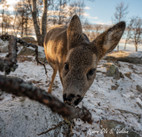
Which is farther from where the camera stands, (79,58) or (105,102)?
(105,102)

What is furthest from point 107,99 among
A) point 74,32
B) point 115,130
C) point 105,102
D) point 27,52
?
point 27,52

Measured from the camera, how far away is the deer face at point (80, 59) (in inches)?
74.4

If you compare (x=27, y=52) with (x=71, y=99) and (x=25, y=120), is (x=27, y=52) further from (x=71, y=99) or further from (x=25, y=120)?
(x=71, y=99)

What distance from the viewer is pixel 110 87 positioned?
5.67 meters

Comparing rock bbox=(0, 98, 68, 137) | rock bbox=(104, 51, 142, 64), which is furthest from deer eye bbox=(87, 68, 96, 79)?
rock bbox=(104, 51, 142, 64)

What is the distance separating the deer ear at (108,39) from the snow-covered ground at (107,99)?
1.83 meters

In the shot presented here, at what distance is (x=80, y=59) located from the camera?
2182 millimetres

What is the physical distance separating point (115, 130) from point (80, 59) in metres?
2.05

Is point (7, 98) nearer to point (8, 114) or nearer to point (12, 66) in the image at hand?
point (8, 114)

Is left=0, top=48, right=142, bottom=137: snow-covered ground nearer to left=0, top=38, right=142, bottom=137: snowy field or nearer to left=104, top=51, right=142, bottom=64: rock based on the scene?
left=0, top=38, right=142, bottom=137: snowy field

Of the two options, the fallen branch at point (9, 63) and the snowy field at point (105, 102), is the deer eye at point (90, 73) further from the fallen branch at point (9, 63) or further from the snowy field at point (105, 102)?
the fallen branch at point (9, 63)

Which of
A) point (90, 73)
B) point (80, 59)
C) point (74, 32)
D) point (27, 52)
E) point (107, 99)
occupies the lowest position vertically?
point (107, 99)

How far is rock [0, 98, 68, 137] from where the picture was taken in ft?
7.11

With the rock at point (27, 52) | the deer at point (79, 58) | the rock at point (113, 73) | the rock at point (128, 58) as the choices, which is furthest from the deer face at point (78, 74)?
the rock at point (128, 58)
